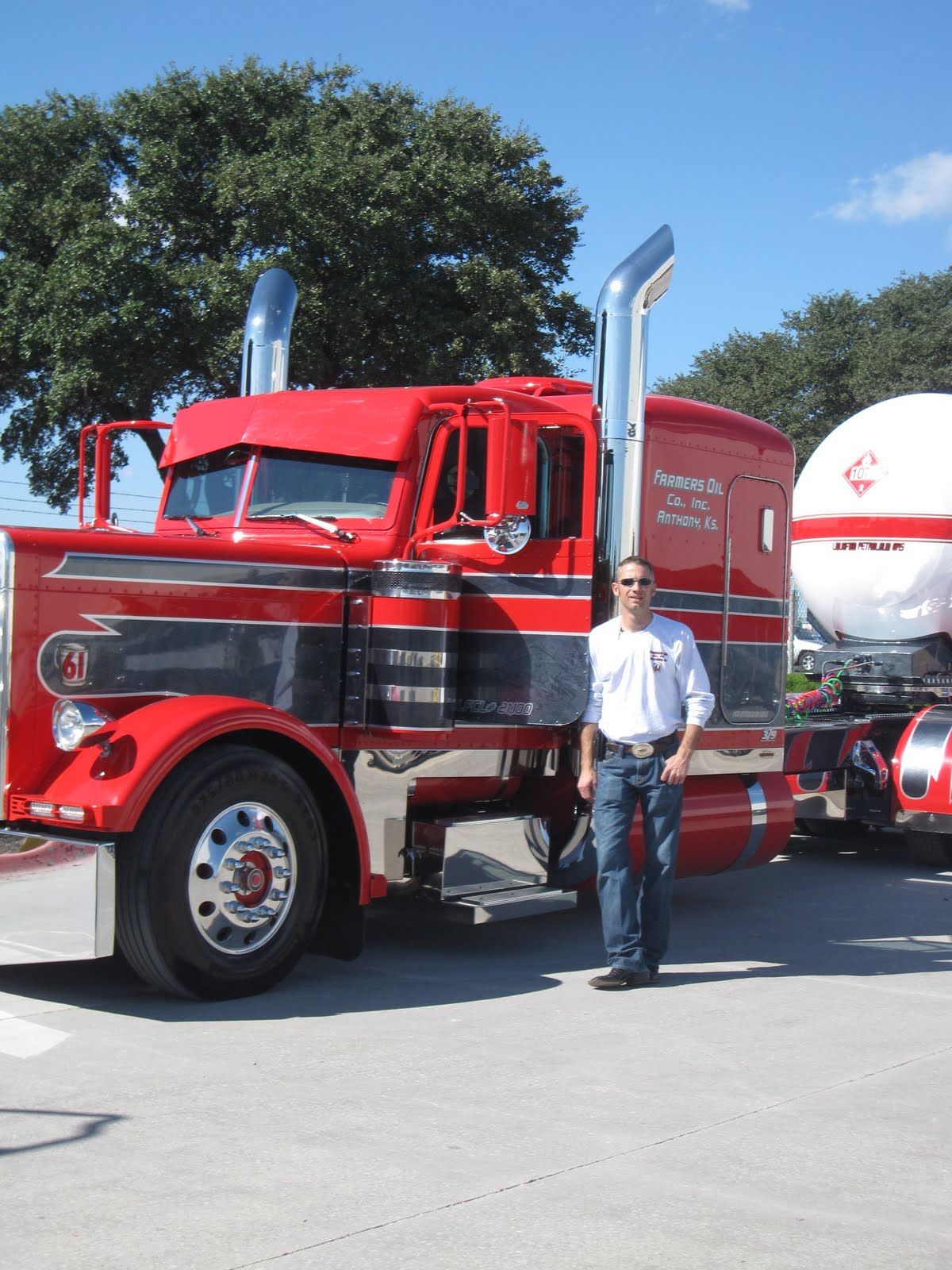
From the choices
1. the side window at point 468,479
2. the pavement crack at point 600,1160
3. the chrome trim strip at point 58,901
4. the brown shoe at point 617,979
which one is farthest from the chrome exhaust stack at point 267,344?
the pavement crack at point 600,1160

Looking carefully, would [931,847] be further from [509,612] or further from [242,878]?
[242,878]

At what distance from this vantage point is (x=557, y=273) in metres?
23.2

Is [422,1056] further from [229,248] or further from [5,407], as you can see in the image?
[5,407]

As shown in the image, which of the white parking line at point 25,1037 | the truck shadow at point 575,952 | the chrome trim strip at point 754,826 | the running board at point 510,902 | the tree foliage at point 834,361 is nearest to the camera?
the white parking line at point 25,1037

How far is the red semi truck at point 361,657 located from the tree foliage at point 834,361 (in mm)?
32017

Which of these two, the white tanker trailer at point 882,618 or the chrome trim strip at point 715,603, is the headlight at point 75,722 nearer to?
the chrome trim strip at point 715,603

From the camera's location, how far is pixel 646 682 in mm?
6270

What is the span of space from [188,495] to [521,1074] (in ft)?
12.4

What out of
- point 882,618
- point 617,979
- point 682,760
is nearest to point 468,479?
point 682,760

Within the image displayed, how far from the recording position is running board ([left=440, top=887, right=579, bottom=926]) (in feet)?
21.0

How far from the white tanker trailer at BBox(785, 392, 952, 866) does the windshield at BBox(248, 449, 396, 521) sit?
13.2 feet

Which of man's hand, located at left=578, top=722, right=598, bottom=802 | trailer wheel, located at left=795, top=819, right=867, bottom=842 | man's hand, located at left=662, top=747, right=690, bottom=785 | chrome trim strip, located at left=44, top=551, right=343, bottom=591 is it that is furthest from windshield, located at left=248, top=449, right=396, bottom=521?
trailer wheel, located at left=795, top=819, right=867, bottom=842

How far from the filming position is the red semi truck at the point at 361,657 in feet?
17.6

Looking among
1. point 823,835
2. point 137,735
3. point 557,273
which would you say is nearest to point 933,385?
point 557,273
